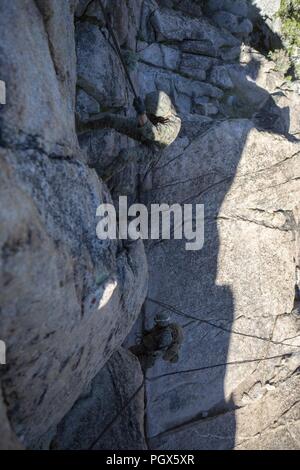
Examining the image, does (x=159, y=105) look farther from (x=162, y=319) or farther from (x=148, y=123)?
(x=162, y=319)

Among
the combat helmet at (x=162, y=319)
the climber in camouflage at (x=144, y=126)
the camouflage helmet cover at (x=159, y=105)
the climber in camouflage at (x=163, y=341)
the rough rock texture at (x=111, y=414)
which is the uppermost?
the camouflage helmet cover at (x=159, y=105)

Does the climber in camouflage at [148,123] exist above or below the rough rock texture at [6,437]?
above

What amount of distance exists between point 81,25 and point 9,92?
12.3 feet

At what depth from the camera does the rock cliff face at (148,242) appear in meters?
4.31

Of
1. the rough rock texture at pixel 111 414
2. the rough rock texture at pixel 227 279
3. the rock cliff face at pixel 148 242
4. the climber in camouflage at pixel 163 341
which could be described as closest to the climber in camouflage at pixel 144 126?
the rock cliff face at pixel 148 242

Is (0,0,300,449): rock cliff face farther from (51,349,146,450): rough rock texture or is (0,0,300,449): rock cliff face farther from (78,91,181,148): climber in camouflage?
(78,91,181,148): climber in camouflage

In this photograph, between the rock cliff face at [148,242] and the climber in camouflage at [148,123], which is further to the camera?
the climber in camouflage at [148,123]

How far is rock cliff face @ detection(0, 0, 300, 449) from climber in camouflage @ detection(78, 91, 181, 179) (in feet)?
0.68

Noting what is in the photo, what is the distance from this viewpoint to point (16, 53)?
4383mm

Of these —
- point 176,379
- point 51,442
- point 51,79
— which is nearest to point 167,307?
point 176,379

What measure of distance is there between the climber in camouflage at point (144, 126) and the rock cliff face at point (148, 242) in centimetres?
21

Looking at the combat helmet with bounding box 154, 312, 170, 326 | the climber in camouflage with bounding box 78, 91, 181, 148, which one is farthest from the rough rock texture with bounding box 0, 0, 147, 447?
the combat helmet with bounding box 154, 312, 170, 326

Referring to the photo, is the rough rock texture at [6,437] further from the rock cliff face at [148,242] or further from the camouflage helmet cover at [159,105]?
the camouflage helmet cover at [159,105]

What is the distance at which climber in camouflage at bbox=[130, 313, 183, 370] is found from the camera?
773 cm
